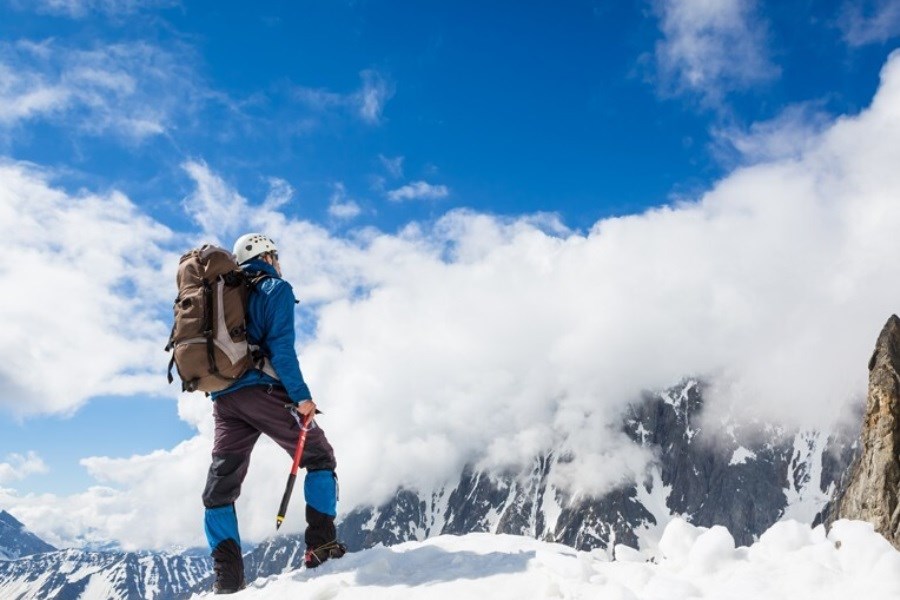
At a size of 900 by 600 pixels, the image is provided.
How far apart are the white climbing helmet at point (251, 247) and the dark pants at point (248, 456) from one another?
5.54 feet

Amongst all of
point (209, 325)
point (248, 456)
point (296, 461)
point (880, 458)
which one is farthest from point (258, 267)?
point (880, 458)

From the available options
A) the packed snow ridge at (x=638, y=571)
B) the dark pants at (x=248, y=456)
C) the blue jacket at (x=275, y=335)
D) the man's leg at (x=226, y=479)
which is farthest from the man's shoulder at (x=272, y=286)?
the packed snow ridge at (x=638, y=571)

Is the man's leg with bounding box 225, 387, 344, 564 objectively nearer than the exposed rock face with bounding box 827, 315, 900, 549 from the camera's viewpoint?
Yes

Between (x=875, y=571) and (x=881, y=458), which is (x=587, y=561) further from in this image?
(x=881, y=458)

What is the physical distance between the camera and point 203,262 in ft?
24.6

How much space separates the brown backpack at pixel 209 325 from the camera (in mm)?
7238

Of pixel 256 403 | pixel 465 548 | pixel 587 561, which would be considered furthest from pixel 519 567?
pixel 256 403

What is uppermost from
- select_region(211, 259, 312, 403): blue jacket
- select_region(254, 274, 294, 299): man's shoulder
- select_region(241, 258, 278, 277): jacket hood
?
select_region(241, 258, 278, 277): jacket hood

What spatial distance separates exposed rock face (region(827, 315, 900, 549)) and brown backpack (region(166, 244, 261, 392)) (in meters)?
26.8

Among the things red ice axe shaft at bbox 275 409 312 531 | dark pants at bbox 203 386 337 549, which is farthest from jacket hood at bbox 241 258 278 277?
red ice axe shaft at bbox 275 409 312 531

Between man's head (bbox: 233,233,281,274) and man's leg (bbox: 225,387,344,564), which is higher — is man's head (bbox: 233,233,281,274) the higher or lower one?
the higher one

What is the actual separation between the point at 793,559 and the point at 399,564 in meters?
3.86

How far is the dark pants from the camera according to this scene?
24.9ft

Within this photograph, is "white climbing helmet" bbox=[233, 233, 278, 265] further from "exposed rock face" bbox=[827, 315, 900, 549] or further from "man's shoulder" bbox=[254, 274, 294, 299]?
"exposed rock face" bbox=[827, 315, 900, 549]
